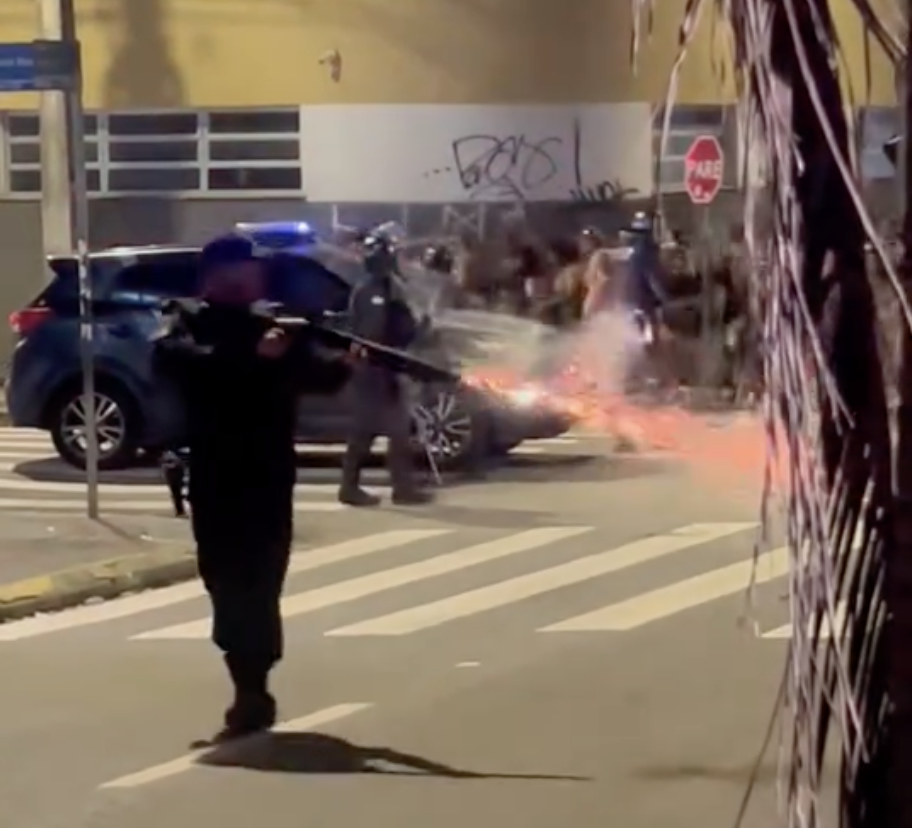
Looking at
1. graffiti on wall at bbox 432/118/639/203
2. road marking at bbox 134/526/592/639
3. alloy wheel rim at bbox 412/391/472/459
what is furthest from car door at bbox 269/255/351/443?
graffiti on wall at bbox 432/118/639/203

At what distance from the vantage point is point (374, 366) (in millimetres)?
12047

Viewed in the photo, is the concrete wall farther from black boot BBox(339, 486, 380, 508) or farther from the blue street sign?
the blue street sign

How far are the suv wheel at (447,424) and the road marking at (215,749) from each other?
5930 mm

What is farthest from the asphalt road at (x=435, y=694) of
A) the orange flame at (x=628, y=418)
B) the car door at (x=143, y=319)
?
the car door at (x=143, y=319)

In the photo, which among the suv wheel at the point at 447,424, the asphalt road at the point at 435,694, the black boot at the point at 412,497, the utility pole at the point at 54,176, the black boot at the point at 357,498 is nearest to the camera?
the asphalt road at the point at 435,694

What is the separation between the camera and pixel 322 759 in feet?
21.1

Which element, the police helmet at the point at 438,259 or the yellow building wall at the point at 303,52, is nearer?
the police helmet at the point at 438,259

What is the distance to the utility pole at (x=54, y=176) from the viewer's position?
1736 centimetres

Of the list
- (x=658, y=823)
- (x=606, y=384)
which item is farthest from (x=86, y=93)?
(x=658, y=823)

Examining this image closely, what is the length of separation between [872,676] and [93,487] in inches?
396

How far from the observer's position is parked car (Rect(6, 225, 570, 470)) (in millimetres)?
13141

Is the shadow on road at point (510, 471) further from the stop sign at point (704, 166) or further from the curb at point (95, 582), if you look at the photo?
the stop sign at point (704, 166)

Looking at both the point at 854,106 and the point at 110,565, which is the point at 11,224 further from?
the point at 854,106

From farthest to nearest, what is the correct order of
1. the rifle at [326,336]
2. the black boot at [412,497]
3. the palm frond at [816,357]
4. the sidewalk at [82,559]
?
the black boot at [412,497]
the sidewalk at [82,559]
the rifle at [326,336]
the palm frond at [816,357]
